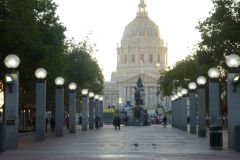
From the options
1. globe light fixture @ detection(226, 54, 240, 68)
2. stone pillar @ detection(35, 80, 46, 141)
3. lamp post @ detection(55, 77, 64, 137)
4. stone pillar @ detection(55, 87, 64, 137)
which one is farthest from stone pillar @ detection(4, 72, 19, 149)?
stone pillar @ detection(55, 87, 64, 137)

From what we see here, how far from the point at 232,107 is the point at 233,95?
57 centimetres

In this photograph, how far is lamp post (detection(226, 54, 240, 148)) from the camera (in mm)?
28906

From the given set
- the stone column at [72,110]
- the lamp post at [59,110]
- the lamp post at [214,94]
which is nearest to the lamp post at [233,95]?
the lamp post at [214,94]

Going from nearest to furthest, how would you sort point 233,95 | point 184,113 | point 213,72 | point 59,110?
1. point 233,95
2. point 213,72
3. point 59,110
4. point 184,113

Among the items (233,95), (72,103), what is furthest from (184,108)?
(233,95)

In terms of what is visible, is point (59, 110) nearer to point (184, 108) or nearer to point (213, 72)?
point (213, 72)

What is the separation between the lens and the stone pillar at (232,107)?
2894 cm

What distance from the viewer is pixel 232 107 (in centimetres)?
2917

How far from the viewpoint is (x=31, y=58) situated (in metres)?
47.3

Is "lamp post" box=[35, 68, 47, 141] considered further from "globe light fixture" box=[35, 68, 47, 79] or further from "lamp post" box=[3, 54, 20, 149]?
"lamp post" box=[3, 54, 20, 149]

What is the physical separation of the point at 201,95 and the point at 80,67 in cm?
3029

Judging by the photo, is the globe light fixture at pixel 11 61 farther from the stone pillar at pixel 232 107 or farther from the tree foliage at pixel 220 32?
the tree foliage at pixel 220 32

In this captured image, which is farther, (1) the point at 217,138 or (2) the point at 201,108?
(2) the point at 201,108

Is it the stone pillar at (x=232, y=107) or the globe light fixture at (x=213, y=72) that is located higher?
the globe light fixture at (x=213, y=72)
